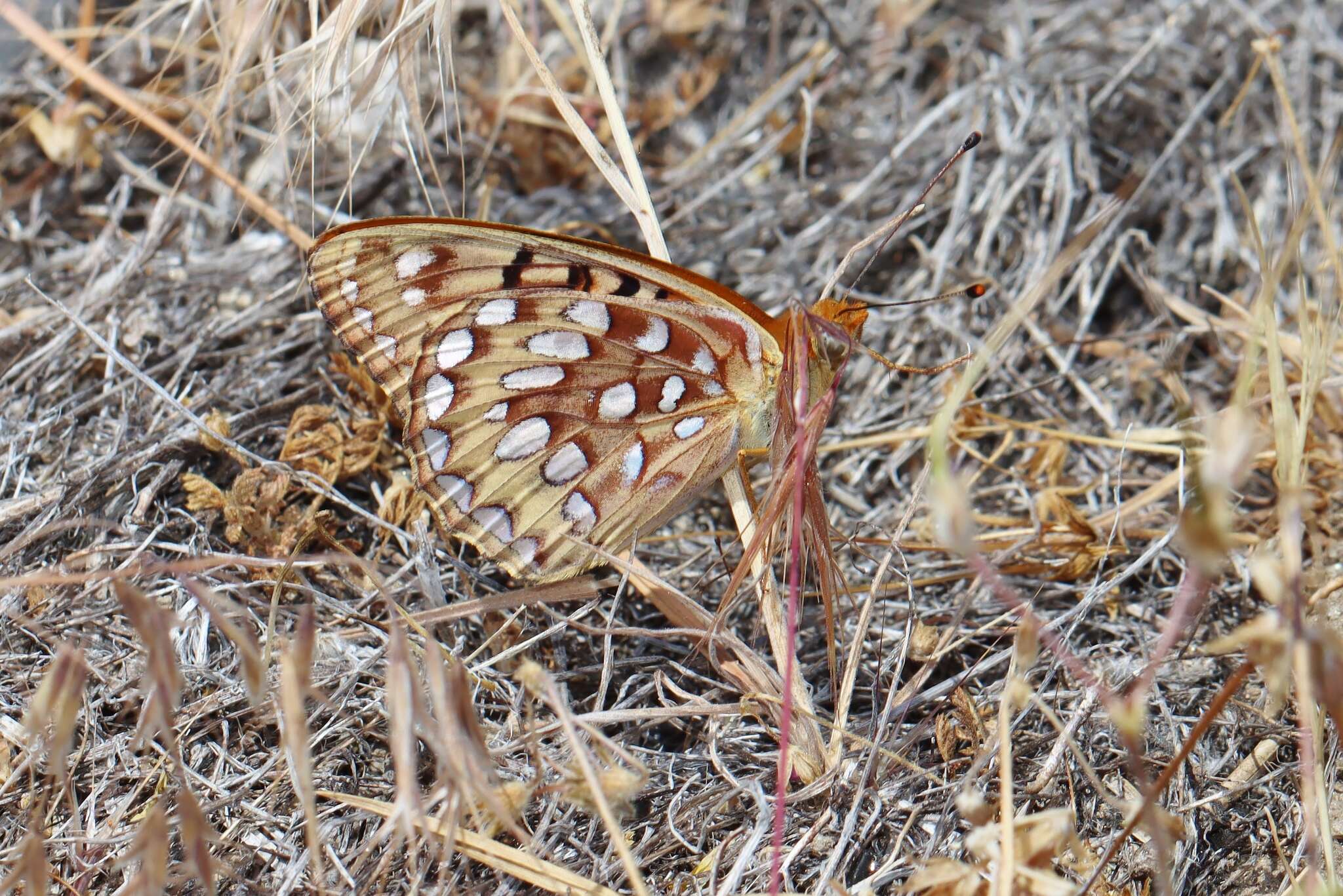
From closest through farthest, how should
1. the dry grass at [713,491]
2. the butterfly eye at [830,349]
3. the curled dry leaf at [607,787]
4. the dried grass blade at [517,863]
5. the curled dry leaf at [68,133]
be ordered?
the curled dry leaf at [607,787] → the dry grass at [713,491] → the dried grass blade at [517,863] → the butterfly eye at [830,349] → the curled dry leaf at [68,133]

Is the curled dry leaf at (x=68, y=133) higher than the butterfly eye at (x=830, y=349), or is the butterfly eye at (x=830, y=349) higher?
the curled dry leaf at (x=68, y=133)

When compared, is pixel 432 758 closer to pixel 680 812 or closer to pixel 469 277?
pixel 680 812

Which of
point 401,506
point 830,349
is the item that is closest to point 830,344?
point 830,349

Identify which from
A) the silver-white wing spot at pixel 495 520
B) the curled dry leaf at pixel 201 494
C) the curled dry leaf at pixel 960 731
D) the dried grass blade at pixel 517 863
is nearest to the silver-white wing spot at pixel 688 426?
the silver-white wing spot at pixel 495 520

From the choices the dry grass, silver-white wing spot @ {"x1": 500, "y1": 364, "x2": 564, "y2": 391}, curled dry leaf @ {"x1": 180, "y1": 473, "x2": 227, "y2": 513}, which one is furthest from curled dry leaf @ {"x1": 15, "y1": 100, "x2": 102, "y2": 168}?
silver-white wing spot @ {"x1": 500, "y1": 364, "x2": 564, "y2": 391}

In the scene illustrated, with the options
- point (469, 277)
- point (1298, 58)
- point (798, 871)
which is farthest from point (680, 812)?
point (1298, 58)

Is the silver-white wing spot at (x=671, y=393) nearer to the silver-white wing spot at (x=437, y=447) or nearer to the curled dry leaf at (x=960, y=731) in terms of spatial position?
the silver-white wing spot at (x=437, y=447)

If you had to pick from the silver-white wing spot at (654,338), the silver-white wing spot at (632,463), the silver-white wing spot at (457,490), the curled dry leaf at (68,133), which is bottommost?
the silver-white wing spot at (632,463)
